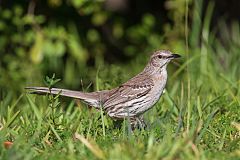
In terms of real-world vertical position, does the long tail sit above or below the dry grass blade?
above

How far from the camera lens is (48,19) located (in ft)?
→ 39.5

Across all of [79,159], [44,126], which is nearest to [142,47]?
[44,126]

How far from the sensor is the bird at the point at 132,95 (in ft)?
27.0

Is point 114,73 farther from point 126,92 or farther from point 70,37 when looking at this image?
point 70,37

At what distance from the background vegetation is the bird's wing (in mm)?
225

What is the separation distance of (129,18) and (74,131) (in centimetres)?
646

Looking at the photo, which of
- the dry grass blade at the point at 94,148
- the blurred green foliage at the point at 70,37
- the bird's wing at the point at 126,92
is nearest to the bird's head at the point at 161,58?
the bird's wing at the point at 126,92

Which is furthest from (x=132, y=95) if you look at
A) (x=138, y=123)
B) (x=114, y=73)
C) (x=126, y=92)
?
(x=114, y=73)

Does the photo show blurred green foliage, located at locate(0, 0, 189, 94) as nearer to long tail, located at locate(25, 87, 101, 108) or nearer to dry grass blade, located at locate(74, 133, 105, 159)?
long tail, located at locate(25, 87, 101, 108)

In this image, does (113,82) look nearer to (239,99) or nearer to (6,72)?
(239,99)

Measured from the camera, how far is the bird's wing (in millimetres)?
8367

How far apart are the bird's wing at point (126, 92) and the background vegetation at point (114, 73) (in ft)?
0.74

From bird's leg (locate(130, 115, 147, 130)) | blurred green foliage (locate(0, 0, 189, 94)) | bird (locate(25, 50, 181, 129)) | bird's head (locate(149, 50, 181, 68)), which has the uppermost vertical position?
blurred green foliage (locate(0, 0, 189, 94))

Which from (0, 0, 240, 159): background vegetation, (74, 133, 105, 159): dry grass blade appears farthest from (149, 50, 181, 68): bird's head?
(74, 133, 105, 159): dry grass blade
